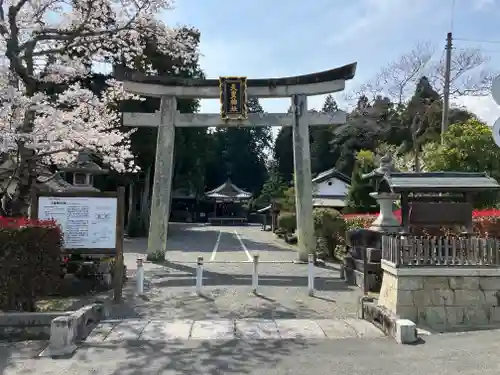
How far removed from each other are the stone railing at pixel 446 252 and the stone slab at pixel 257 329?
2470 mm

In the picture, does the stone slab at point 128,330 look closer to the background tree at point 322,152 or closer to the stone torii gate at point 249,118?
the stone torii gate at point 249,118

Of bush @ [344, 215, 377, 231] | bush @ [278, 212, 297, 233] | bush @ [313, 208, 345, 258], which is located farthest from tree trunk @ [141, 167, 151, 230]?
bush @ [344, 215, 377, 231]

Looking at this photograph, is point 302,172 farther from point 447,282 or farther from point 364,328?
point 364,328

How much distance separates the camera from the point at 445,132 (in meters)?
23.4

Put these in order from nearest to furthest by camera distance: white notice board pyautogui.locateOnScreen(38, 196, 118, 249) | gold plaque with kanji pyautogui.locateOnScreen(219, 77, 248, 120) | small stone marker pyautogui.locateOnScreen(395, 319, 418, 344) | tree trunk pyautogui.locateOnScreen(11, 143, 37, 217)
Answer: small stone marker pyautogui.locateOnScreen(395, 319, 418, 344), white notice board pyautogui.locateOnScreen(38, 196, 118, 249), tree trunk pyautogui.locateOnScreen(11, 143, 37, 217), gold plaque with kanji pyautogui.locateOnScreen(219, 77, 248, 120)

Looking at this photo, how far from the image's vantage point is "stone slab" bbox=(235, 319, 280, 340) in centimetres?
714

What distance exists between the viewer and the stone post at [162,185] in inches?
682

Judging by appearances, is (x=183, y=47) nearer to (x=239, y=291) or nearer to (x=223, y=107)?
(x=223, y=107)

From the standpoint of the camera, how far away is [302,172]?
1798cm

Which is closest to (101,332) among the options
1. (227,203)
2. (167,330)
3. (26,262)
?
(167,330)

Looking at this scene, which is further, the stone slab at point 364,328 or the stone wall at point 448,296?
the stone wall at point 448,296

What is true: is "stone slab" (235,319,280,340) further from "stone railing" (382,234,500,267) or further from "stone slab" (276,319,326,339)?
"stone railing" (382,234,500,267)

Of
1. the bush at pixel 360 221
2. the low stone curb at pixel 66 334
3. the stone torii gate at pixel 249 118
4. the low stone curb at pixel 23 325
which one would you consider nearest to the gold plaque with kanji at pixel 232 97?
the stone torii gate at pixel 249 118

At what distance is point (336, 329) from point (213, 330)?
1869mm
